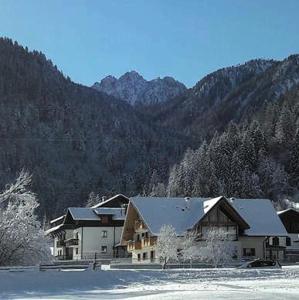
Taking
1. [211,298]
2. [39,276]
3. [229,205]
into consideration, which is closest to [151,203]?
[229,205]

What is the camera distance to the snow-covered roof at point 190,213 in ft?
259

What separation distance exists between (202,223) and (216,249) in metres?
10.8

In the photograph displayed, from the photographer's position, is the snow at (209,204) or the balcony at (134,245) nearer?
the snow at (209,204)

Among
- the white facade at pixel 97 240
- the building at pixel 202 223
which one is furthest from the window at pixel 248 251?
the white facade at pixel 97 240

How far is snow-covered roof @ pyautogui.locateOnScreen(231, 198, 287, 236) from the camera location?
8325cm

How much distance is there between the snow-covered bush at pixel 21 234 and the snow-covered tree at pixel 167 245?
1587 cm

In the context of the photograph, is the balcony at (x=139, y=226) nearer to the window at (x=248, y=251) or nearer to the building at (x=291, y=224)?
the window at (x=248, y=251)

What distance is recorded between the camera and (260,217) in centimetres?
8638


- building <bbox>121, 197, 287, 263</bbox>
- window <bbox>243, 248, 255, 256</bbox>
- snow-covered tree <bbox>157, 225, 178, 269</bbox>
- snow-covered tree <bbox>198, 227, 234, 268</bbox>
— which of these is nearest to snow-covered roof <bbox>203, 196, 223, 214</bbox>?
building <bbox>121, 197, 287, 263</bbox>

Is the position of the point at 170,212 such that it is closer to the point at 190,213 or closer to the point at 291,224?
the point at 190,213

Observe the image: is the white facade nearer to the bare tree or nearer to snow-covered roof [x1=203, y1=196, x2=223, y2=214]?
snow-covered roof [x1=203, y1=196, x2=223, y2=214]

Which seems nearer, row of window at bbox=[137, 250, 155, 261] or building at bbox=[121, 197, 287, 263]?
row of window at bbox=[137, 250, 155, 261]

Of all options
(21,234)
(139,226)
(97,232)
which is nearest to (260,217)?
(139,226)

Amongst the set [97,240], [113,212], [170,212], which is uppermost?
[113,212]
